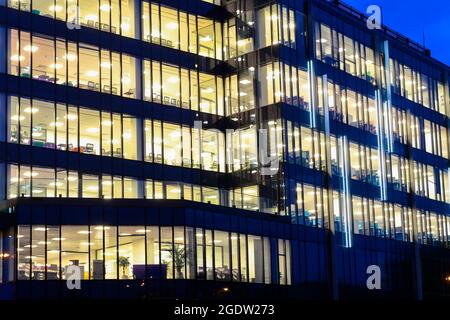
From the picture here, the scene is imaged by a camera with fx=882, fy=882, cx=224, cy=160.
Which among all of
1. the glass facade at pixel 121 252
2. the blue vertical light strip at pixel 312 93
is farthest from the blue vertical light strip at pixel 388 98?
the glass facade at pixel 121 252

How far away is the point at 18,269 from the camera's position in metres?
49.5

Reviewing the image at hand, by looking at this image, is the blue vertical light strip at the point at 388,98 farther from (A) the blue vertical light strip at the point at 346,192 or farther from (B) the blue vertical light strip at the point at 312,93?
(B) the blue vertical light strip at the point at 312,93

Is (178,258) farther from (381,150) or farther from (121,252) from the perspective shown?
(381,150)

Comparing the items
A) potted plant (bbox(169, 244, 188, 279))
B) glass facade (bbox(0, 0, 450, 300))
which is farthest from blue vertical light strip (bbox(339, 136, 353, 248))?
potted plant (bbox(169, 244, 188, 279))

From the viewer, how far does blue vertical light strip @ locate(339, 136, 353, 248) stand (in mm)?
69412

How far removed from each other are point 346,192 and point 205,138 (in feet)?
40.1

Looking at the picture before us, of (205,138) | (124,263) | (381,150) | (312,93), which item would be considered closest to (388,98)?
(381,150)

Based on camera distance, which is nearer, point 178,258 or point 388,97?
point 178,258

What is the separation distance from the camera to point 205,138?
67375mm

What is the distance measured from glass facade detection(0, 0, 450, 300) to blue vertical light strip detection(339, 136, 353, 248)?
108mm

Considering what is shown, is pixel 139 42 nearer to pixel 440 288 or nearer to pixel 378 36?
pixel 378 36

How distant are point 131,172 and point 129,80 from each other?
6934mm

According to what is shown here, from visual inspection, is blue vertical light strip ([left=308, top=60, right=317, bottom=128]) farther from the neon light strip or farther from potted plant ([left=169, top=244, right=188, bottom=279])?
potted plant ([left=169, top=244, right=188, bottom=279])

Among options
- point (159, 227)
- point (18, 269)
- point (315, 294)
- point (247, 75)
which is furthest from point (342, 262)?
point (18, 269)
